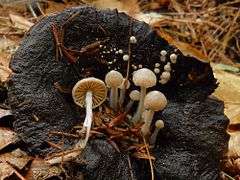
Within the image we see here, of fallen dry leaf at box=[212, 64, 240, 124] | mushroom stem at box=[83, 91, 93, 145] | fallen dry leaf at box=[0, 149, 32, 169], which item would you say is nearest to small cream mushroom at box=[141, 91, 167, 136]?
mushroom stem at box=[83, 91, 93, 145]

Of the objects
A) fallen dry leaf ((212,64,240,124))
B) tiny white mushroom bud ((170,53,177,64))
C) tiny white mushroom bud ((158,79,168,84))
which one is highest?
tiny white mushroom bud ((170,53,177,64))

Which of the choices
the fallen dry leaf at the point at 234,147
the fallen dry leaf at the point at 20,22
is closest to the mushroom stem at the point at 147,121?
the fallen dry leaf at the point at 234,147

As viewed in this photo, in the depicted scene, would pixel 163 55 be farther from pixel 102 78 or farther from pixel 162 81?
pixel 102 78

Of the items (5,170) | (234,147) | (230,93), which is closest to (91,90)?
(5,170)

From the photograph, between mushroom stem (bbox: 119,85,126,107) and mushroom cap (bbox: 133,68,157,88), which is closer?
mushroom cap (bbox: 133,68,157,88)

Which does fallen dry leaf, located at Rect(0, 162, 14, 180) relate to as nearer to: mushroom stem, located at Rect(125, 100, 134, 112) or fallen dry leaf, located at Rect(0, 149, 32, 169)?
fallen dry leaf, located at Rect(0, 149, 32, 169)

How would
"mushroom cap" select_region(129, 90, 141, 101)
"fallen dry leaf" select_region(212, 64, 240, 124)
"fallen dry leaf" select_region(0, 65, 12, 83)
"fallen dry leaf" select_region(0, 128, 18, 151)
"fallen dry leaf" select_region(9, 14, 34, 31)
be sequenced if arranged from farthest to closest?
"fallen dry leaf" select_region(9, 14, 34, 31)
"fallen dry leaf" select_region(212, 64, 240, 124)
"fallen dry leaf" select_region(0, 65, 12, 83)
"mushroom cap" select_region(129, 90, 141, 101)
"fallen dry leaf" select_region(0, 128, 18, 151)
